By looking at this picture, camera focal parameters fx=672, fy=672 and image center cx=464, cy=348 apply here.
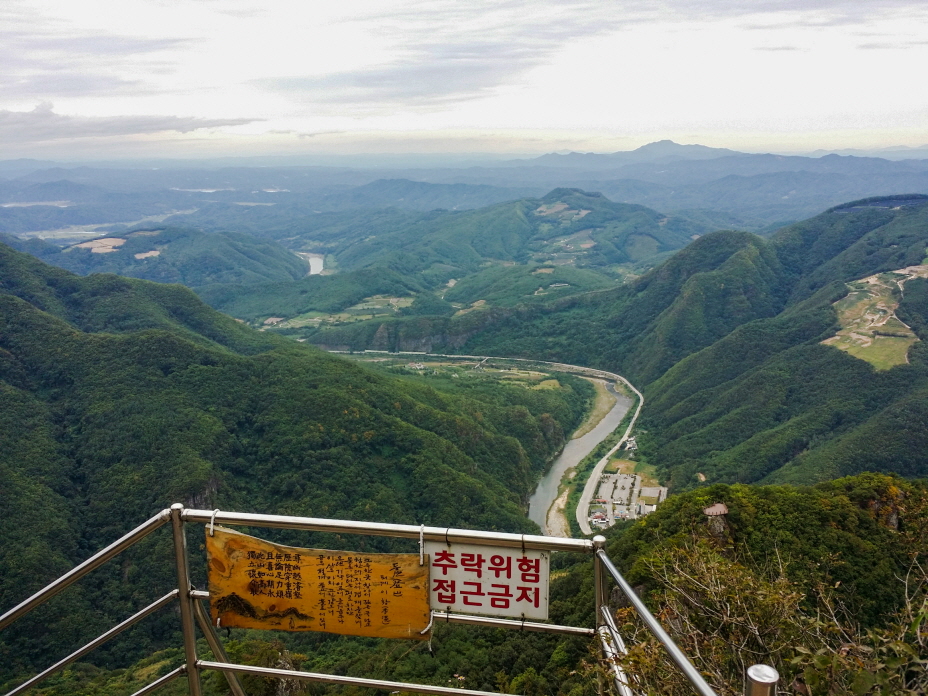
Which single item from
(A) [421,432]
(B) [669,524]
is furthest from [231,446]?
(B) [669,524]

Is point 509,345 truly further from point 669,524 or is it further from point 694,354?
point 669,524

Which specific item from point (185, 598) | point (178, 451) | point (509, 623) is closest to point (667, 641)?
point (509, 623)

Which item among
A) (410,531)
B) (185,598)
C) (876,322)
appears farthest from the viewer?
(876,322)

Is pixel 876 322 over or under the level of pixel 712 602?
under

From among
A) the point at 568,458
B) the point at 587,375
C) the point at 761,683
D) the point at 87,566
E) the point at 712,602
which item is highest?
the point at 761,683

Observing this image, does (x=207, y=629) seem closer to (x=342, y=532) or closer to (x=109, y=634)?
(x=109, y=634)

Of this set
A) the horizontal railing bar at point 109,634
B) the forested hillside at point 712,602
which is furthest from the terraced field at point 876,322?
the horizontal railing bar at point 109,634
